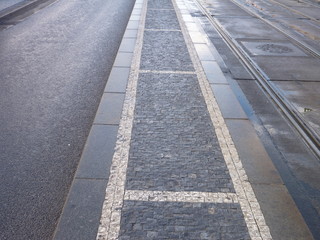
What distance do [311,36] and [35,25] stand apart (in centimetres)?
970

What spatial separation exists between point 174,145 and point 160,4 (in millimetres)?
12808

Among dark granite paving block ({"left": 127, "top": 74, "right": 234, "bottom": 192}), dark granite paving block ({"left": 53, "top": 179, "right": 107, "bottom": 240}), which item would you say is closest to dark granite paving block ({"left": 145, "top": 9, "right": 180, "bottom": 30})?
dark granite paving block ({"left": 127, "top": 74, "right": 234, "bottom": 192})

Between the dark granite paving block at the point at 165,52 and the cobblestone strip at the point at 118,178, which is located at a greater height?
the dark granite paving block at the point at 165,52

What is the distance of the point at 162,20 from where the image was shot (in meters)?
12.0

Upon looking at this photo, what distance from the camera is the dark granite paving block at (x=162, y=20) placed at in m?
11.0

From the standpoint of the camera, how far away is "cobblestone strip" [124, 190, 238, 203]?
11.1 feet

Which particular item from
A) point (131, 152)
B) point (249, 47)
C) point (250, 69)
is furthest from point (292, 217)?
point (249, 47)

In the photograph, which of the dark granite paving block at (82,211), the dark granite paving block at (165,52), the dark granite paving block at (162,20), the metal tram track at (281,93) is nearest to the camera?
the dark granite paving block at (82,211)

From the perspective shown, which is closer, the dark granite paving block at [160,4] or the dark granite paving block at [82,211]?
the dark granite paving block at [82,211]

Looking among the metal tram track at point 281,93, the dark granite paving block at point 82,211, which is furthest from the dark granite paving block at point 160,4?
the dark granite paving block at point 82,211

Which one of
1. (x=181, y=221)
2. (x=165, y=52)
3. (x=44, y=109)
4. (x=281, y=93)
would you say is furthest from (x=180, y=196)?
(x=165, y=52)

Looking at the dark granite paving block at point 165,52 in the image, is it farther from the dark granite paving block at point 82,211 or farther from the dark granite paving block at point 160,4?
the dark granite paving block at point 160,4

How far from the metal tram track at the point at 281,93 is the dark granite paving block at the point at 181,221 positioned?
2103mm

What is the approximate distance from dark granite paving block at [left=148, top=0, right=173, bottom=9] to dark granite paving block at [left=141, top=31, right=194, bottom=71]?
527 cm
